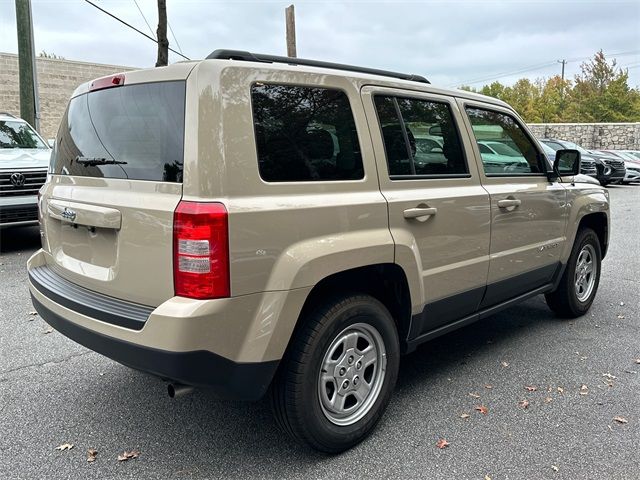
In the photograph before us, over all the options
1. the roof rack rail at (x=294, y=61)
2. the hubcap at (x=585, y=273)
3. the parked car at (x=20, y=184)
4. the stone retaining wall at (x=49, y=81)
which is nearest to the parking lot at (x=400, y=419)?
the hubcap at (x=585, y=273)

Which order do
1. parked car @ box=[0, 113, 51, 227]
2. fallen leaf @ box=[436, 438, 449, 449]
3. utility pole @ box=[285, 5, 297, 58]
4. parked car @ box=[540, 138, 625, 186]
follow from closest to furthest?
fallen leaf @ box=[436, 438, 449, 449] < parked car @ box=[0, 113, 51, 227] < utility pole @ box=[285, 5, 297, 58] < parked car @ box=[540, 138, 625, 186]

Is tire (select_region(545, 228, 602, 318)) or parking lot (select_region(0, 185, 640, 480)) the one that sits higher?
tire (select_region(545, 228, 602, 318))

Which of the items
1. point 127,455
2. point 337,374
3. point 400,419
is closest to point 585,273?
point 400,419

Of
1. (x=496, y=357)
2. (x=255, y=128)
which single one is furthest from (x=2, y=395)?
(x=496, y=357)

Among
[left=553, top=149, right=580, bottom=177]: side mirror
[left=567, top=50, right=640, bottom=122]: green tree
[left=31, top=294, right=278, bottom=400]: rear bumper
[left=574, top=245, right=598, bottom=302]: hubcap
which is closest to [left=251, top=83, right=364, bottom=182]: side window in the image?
[left=31, top=294, right=278, bottom=400]: rear bumper

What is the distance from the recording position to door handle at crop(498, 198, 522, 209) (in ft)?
12.4

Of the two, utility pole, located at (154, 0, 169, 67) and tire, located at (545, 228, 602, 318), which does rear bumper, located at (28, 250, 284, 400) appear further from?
utility pole, located at (154, 0, 169, 67)

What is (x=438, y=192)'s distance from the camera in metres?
3.32

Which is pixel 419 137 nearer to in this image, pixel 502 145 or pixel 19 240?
pixel 502 145

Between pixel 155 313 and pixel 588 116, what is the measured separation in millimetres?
49004

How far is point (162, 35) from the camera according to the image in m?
10.3

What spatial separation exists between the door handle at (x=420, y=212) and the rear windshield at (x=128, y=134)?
132 cm

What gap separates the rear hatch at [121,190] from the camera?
239 cm

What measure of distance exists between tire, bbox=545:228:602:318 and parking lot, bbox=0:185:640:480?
1.17 feet
